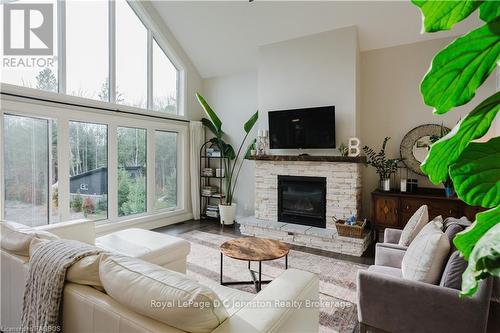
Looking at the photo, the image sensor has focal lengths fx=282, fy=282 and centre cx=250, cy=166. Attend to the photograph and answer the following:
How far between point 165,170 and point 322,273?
3659 mm

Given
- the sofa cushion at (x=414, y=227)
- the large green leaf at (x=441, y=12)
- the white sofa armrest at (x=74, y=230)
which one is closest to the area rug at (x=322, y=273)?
the sofa cushion at (x=414, y=227)

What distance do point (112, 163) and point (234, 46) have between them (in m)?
2.98

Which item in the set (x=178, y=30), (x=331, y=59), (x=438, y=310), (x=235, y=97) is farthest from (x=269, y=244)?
(x=178, y=30)

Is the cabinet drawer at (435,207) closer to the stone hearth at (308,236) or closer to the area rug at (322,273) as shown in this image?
the stone hearth at (308,236)

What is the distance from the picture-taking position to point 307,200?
4.62 m

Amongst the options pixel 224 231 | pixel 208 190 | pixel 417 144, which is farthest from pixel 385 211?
pixel 208 190

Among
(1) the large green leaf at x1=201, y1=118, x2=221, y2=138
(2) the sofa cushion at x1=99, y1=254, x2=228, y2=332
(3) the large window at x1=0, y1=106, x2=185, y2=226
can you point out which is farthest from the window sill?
(2) the sofa cushion at x1=99, y1=254, x2=228, y2=332

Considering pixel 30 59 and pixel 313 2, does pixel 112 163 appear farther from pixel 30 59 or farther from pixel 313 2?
pixel 313 2

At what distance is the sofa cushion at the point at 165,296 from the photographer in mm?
1042

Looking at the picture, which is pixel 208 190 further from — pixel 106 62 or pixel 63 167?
pixel 106 62

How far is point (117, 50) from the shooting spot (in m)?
4.69

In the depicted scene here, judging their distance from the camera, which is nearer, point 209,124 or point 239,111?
point 239,111

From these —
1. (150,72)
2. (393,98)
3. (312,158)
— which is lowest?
(312,158)

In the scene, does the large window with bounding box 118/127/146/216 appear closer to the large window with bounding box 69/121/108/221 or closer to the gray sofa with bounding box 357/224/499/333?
the large window with bounding box 69/121/108/221
